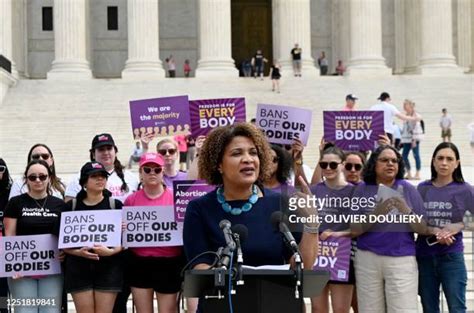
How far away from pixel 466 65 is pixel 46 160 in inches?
1917

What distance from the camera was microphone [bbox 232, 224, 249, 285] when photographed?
647cm

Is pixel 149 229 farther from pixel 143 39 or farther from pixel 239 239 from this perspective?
pixel 143 39

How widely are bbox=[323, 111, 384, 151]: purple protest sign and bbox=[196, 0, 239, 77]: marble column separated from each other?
3537 cm

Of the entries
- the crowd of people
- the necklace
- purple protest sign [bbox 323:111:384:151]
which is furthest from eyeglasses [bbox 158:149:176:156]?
the necklace

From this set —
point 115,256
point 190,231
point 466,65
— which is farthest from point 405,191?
point 466,65

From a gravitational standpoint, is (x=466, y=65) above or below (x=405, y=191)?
above

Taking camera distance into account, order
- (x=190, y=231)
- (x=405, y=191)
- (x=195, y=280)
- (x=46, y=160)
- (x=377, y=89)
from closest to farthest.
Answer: (x=195, y=280), (x=190, y=231), (x=405, y=191), (x=46, y=160), (x=377, y=89)

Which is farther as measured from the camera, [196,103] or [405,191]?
[196,103]

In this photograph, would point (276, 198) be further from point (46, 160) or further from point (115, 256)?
point (46, 160)

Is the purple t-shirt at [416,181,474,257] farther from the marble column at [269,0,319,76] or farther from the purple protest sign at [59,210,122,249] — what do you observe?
the marble column at [269,0,319,76]

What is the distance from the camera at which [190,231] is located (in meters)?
7.38

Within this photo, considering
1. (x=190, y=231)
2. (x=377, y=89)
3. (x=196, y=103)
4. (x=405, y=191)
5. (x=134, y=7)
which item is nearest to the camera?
(x=190, y=231)

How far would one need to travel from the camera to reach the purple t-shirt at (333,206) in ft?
36.4

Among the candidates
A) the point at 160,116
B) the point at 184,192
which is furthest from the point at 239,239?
the point at 160,116
